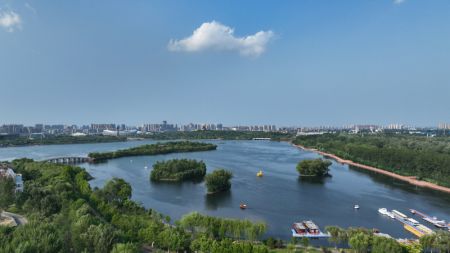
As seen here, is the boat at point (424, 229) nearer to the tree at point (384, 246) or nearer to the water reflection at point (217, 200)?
the tree at point (384, 246)

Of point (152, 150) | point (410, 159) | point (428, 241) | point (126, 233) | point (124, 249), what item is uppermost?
point (410, 159)

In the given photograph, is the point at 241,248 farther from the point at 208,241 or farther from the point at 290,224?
the point at 290,224

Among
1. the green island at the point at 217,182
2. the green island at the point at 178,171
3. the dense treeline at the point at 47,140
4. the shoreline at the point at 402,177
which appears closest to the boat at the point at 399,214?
the shoreline at the point at 402,177

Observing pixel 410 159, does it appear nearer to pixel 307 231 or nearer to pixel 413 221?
pixel 413 221

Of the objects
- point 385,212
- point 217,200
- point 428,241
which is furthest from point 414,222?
point 217,200

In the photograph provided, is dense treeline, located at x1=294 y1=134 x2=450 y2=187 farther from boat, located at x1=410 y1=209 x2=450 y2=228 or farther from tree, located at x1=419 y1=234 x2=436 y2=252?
tree, located at x1=419 y1=234 x2=436 y2=252

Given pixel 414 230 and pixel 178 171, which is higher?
pixel 178 171

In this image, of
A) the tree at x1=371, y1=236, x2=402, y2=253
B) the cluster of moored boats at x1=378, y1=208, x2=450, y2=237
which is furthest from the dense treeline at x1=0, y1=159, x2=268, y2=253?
the cluster of moored boats at x1=378, y1=208, x2=450, y2=237
